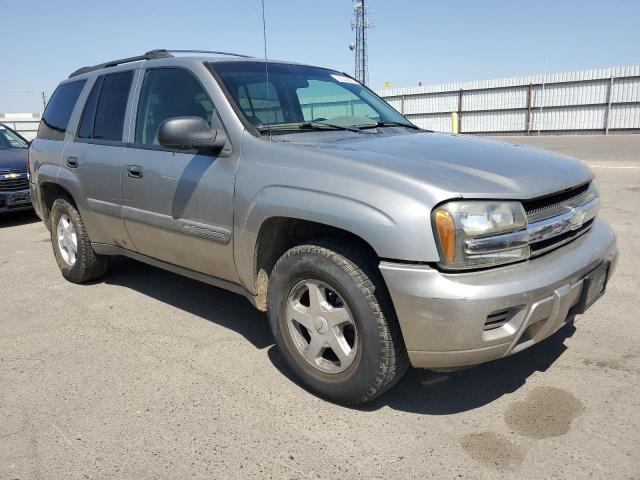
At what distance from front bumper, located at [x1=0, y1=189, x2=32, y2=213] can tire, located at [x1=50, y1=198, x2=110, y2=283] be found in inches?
144

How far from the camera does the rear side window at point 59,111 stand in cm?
459

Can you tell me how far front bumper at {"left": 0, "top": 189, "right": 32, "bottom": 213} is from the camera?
25.8 feet

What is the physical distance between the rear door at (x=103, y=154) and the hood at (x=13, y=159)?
14.8 feet

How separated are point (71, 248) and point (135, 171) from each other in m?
1.59

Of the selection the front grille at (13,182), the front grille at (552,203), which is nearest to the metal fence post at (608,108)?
the front grille at (13,182)

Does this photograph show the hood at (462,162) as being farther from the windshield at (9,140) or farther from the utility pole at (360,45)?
the utility pole at (360,45)

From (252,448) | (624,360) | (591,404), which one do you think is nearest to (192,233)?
(252,448)

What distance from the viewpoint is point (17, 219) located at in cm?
876

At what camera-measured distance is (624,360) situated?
118 inches

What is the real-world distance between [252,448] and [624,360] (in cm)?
218

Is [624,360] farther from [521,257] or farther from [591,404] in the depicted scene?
[521,257]

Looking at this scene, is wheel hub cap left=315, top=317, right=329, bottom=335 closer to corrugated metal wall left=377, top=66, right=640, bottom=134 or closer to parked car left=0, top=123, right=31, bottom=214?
parked car left=0, top=123, right=31, bottom=214

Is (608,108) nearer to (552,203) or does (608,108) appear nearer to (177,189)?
(552,203)

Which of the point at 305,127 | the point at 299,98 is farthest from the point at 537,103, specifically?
the point at 305,127
